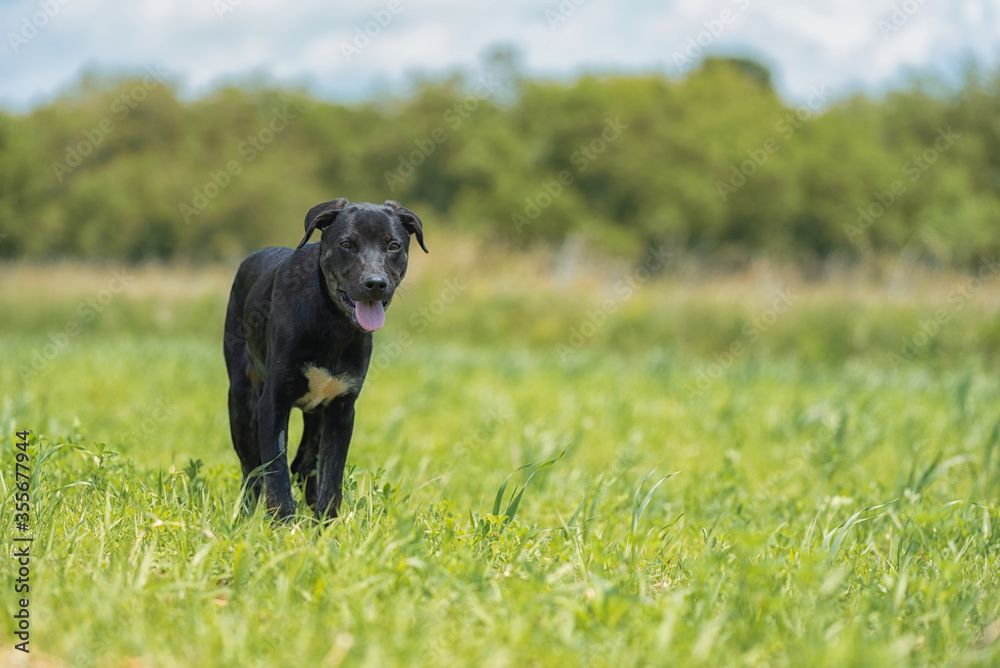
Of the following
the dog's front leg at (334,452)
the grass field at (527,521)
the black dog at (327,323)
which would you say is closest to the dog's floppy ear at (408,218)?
the black dog at (327,323)

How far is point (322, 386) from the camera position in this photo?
310 cm

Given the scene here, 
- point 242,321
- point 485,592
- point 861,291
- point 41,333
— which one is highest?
point 242,321

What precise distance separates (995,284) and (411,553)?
50.1 ft

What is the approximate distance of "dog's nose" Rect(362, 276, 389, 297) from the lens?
2.75 m

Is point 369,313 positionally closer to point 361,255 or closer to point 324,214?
point 361,255

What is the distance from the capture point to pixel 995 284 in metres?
15.0

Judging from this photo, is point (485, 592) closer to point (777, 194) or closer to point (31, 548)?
point (31, 548)

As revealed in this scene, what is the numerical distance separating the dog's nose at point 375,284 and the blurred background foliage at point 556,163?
111ft

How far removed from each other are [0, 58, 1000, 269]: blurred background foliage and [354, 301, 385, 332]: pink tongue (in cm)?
3385

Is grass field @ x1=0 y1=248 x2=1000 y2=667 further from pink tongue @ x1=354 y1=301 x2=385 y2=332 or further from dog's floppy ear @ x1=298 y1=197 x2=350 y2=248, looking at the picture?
dog's floppy ear @ x1=298 y1=197 x2=350 y2=248

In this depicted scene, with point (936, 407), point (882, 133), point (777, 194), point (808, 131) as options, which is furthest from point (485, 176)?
point (936, 407)

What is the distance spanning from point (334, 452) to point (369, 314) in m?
0.65

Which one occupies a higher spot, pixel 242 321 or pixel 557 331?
pixel 242 321

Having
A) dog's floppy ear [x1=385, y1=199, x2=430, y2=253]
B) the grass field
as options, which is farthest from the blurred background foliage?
dog's floppy ear [x1=385, y1=199, x2=430, y2=253]
